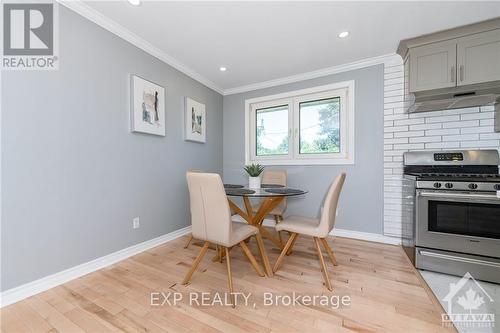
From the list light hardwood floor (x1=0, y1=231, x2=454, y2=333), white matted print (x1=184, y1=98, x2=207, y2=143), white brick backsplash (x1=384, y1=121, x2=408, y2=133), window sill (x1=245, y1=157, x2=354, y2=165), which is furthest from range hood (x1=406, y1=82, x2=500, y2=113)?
white matted print (x1=184, y1=98, x2=207, y2=143)

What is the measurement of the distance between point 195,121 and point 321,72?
1990 mm

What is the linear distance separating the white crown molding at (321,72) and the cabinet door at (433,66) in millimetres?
358

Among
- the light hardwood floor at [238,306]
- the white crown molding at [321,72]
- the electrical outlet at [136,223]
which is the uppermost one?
the white crown molding at [321,72]

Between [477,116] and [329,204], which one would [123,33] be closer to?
[329,204]

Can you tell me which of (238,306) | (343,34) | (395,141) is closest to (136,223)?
(238,306)

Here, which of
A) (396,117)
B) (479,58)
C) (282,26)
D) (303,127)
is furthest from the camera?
(303,127)

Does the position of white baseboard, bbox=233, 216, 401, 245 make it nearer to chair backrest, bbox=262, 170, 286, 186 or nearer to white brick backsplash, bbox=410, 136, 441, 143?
chair backrest, bbox=262, 170, 286, 186

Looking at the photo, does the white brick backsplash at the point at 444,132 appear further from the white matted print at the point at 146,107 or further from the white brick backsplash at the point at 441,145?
the white matted print at the point at 146,107

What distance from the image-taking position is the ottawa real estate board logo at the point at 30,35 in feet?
4.81

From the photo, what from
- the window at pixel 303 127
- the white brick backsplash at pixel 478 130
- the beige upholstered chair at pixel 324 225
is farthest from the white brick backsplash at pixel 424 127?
the beige upholstered chair at pixel 324 225

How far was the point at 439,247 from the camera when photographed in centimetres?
188

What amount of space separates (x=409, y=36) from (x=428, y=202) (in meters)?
1.77

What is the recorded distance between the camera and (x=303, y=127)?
10.6 feet

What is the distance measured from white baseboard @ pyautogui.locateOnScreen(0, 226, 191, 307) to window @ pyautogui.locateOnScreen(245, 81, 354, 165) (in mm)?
2096
